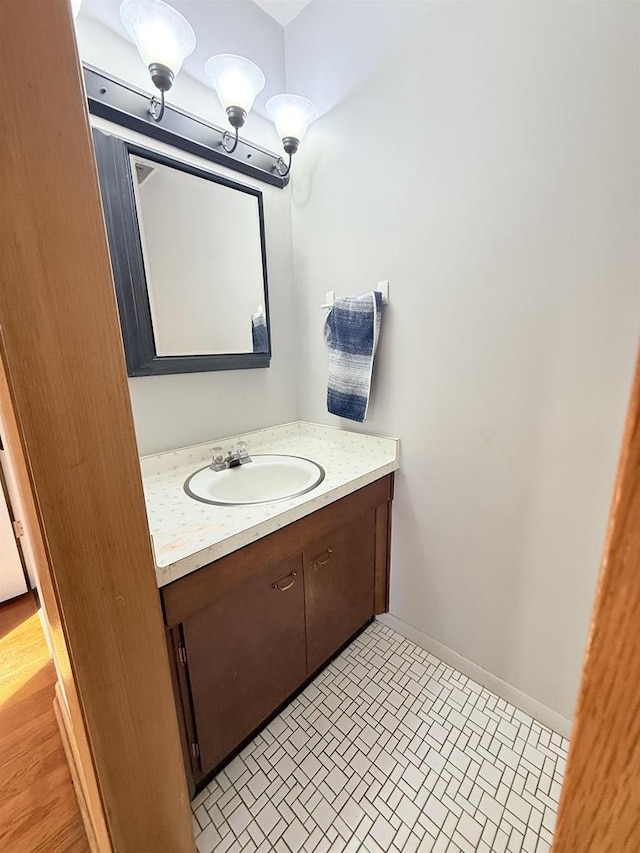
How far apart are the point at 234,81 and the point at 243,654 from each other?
181 centimetres

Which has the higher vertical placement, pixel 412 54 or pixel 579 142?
pixel 412 54

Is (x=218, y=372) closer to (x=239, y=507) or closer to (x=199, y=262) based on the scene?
(x=199, y=262)

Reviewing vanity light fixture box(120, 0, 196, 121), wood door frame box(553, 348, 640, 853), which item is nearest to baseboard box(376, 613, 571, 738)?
wood door frame box(553, 348, 640, 853)

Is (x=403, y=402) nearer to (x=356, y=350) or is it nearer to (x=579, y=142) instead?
(x=356, y=350)

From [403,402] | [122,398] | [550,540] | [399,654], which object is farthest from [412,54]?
[399,654]

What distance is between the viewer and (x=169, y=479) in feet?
4.18

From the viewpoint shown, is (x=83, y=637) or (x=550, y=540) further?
(x=550, y=540)

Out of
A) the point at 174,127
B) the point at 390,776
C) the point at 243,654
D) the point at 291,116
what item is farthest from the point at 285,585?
the point at 291,116

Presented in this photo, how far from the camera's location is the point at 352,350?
1.38 meters

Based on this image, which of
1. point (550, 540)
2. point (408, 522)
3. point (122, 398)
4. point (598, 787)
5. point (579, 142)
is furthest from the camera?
point (408, 522)

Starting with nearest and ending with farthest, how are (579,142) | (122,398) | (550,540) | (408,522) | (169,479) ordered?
(122,398), (579,142), (550,540), (169,479), (408,522)

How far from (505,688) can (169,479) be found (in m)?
1.47

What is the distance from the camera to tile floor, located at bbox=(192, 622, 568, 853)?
3.05ft

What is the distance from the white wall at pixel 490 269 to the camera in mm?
881
